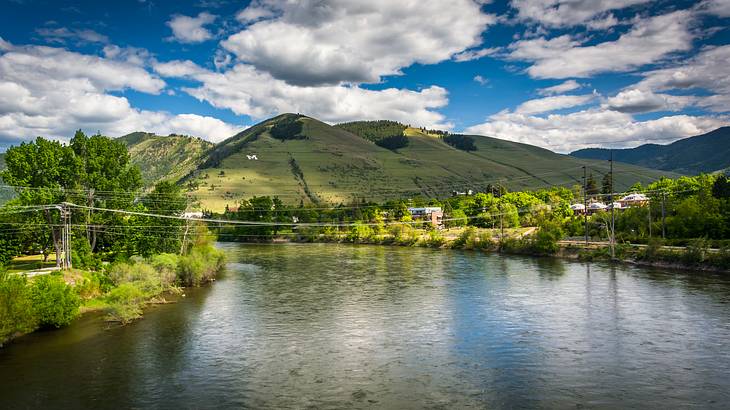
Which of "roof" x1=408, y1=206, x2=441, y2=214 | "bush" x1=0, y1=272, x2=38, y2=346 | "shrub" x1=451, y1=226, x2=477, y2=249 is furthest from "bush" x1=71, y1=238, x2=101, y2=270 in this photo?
"roof" x1=408, y1=206, x2=441, y2=214

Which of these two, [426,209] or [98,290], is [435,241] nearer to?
[426,209]

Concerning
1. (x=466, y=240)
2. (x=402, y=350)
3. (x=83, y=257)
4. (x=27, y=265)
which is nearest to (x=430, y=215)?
(x=466, y=240)

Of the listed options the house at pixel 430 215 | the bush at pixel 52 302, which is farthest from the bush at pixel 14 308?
the house at pixel 430 215

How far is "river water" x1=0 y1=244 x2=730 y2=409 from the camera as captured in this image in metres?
22.4

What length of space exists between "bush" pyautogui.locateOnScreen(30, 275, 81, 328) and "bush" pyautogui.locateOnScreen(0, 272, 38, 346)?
871 mm

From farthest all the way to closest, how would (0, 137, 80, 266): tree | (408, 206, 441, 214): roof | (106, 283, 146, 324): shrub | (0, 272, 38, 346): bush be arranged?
(408, 206, 441, 214): roof < (0, 137, 80, 266): tree < (106, 283, 146, 324): shrub < (0, 272, 38, 346): bush

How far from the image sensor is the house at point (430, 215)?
120m

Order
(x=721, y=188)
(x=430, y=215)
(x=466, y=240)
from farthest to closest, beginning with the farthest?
(x=430, y=215) < (x=466, y=240) < (x=721, y=188)

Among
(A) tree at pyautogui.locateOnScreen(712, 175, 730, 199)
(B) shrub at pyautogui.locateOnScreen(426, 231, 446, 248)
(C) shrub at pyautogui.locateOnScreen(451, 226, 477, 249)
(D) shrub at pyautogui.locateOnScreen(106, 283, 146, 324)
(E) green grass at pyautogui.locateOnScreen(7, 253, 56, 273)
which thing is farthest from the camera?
(B) shrub at pyautogui.locateOnScreen(426, 231, 446, 248)

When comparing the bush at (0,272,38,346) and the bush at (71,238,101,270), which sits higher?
the bush at (71,238,101,270)

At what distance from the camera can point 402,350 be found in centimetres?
2917

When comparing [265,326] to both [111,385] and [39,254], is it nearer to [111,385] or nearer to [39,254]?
[111,385]

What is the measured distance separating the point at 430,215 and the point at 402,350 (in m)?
102

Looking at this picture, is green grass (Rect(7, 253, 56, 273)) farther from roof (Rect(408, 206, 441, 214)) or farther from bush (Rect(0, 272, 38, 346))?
roof (Rect(408, 206, 441, 214))
